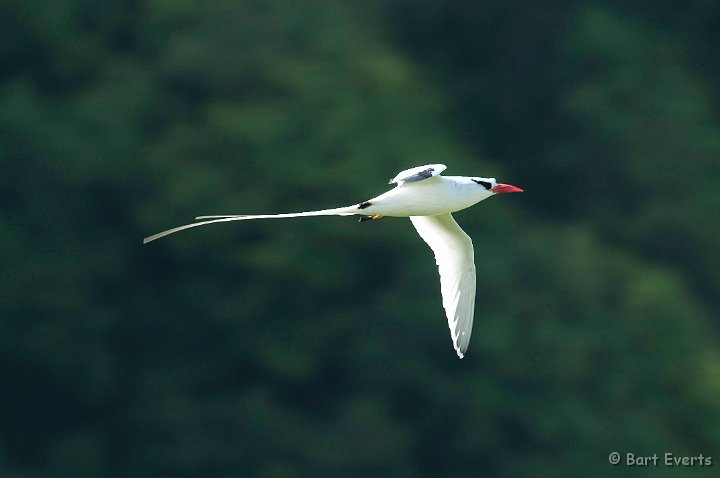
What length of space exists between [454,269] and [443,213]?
0.76 m

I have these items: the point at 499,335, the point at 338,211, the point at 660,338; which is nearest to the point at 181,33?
the point at 499,335

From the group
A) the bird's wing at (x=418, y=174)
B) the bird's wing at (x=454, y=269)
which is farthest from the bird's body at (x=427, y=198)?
the bird's wing at (x=454, y=269)

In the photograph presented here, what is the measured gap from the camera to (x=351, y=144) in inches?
593

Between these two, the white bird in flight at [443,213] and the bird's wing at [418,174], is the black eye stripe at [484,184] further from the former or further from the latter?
the bird's wing at [418,174]

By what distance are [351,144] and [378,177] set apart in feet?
1.84

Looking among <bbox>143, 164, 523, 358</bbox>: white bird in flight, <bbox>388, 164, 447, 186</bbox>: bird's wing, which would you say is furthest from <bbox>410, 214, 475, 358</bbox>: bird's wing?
<bbox>388, 164, 447, 186</bbox>: bird's wing

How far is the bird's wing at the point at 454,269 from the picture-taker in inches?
362

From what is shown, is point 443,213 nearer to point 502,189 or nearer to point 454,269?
point 502,189

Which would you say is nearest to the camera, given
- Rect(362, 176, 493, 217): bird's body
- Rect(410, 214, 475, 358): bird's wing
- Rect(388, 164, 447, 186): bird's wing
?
Rect(388, 164, 447, 186): bird's wing

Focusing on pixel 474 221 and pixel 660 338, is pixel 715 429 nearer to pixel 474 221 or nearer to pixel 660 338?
pixel 660 338

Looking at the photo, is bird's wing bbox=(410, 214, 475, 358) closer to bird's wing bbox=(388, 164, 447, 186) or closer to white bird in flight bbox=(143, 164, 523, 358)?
white bird in flight bbox=(143, 164, 523, 358)

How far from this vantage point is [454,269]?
9250 millimetres

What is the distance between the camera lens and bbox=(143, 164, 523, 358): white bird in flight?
7.77 m

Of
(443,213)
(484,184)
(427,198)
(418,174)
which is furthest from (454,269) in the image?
(418,174)
